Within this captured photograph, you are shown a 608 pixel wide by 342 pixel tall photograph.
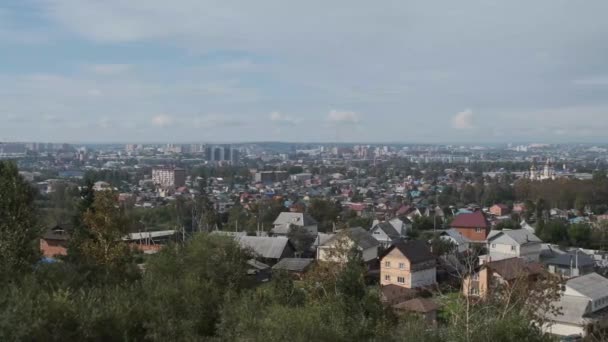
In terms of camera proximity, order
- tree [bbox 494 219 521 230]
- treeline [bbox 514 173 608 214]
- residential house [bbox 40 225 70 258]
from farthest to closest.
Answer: treeline [bbox 514 173 608 214] < tree [bbox 494 219 521 230] < residential house [bbox 40 225 70 258]

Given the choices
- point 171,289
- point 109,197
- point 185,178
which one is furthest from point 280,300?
point 185,178

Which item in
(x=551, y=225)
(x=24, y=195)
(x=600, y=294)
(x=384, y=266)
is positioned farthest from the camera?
(x=551, y=225)

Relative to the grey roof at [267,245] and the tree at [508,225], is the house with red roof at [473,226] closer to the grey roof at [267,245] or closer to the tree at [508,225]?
the tree at [508,225]

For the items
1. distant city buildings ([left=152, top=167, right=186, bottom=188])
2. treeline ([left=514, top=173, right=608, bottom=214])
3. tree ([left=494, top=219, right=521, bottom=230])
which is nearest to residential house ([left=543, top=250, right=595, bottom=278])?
tree ([left=494, top=219, right=521, bottom=230])

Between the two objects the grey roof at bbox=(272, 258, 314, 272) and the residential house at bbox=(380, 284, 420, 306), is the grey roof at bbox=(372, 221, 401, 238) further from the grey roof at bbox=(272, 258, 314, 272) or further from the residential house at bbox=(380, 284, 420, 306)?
the residential house at bbox=(380, 284, 420, 306)

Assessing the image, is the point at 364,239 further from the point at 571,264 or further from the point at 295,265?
the point at 571,264

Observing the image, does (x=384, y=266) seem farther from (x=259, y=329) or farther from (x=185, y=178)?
(x=185, y=178)

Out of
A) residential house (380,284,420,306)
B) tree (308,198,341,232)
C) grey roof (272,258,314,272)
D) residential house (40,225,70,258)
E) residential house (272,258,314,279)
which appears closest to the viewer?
residential house (380,284,420,306)
